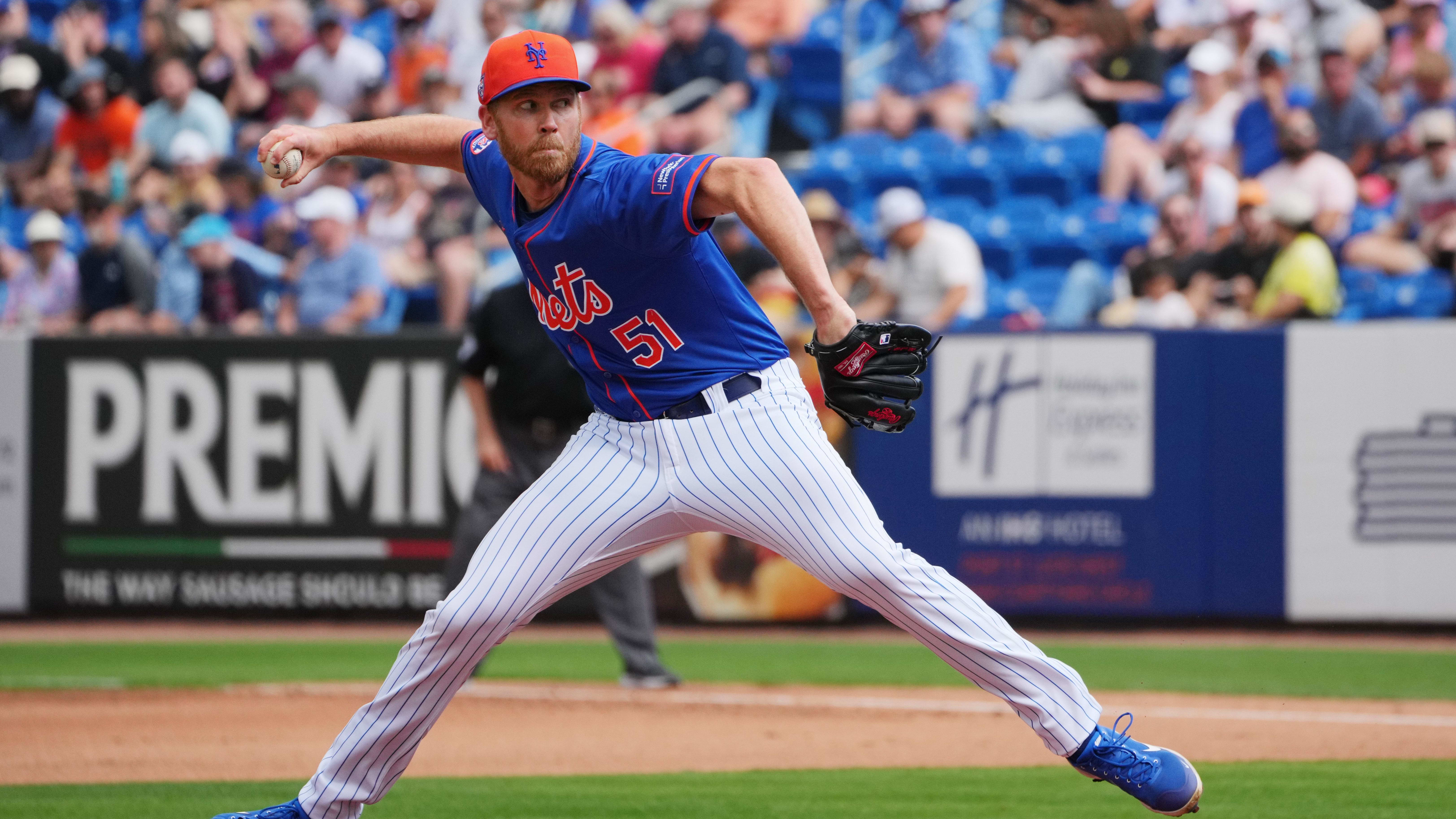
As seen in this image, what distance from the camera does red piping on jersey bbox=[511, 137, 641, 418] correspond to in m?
3.88

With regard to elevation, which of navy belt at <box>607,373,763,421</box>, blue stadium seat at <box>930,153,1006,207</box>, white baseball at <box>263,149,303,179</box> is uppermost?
blue stadium seat at <box>930,153,1006,207</box>

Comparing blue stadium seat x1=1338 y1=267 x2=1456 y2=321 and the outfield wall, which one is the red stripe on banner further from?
blue stadium seat x1=1338 y1=267 x2=1456 y2=321

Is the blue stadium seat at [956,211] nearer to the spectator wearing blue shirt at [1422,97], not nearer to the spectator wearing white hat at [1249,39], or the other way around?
the spectator wearing white hat at [1249,39]

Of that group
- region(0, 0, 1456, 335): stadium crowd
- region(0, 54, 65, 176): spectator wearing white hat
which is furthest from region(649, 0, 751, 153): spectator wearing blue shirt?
region(0, 54, 65, 176): spectator wearing white hat

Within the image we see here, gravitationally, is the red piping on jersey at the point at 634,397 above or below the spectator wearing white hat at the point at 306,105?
below

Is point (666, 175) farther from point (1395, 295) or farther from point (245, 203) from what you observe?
point (245, 203)

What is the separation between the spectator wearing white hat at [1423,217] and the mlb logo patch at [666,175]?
8.18 meters

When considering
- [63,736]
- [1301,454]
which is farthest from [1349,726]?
[63,736]

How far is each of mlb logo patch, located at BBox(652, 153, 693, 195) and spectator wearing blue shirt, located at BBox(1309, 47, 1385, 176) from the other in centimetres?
916

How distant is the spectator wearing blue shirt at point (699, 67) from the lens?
508 inches

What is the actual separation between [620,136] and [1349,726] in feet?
25.2

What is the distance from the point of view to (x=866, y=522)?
386cm

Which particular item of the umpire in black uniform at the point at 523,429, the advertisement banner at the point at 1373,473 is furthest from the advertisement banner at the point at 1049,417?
the umpire in black uniform at the point at 523,429

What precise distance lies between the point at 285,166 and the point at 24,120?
437 inches
